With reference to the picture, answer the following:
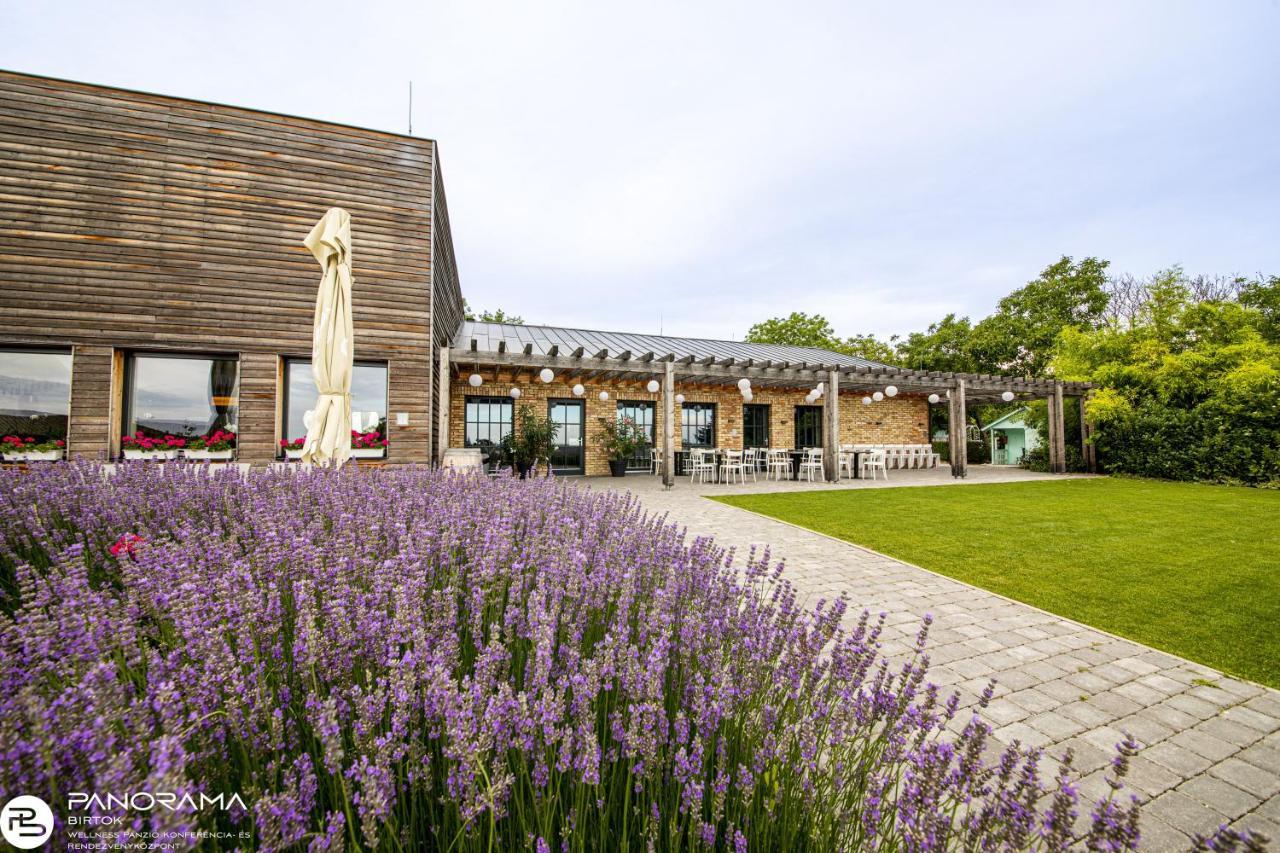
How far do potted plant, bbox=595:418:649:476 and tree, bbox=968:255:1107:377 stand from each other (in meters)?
21.6

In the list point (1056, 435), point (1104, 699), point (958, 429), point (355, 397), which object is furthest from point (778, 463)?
point (1104, 699)

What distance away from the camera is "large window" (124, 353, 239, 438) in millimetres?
8211

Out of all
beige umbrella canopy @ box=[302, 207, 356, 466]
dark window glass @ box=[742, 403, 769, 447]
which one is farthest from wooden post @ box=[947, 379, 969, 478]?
beige umbrella canopy @ box=[302, 207, 356, 466]

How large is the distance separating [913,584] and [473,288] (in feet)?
117

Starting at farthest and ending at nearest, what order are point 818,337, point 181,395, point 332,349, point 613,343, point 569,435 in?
point 818,337, point 613,343, point 569,435, point 181,395, point 332,349

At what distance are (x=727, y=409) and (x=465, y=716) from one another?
609 inches

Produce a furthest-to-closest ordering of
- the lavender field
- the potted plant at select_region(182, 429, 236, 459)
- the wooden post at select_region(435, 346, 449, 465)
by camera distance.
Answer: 1. the wooden post at select_region(435, 346, 449, 465)
2. the potted plant at select_region(182, 429, 236, 459)
3. the lavender field

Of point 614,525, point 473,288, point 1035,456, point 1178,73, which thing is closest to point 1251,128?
point 1178,73

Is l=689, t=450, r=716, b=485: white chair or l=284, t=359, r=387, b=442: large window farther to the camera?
l=689, t=450, r=716, b=485: white chair

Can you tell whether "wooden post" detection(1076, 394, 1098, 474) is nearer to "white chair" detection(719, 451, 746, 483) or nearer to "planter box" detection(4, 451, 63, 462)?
"white chair" detection(719, 451, 746, 483)

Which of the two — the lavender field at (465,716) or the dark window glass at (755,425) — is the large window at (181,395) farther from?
the dark window glass at (755,425)

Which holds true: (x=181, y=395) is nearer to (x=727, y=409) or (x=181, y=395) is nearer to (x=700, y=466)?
(x=700, y=466)

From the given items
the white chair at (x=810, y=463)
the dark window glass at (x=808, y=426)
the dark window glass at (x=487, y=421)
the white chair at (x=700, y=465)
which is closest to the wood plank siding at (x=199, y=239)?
the dark window glass at (x=487, y=421)

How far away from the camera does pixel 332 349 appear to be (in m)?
5.17
